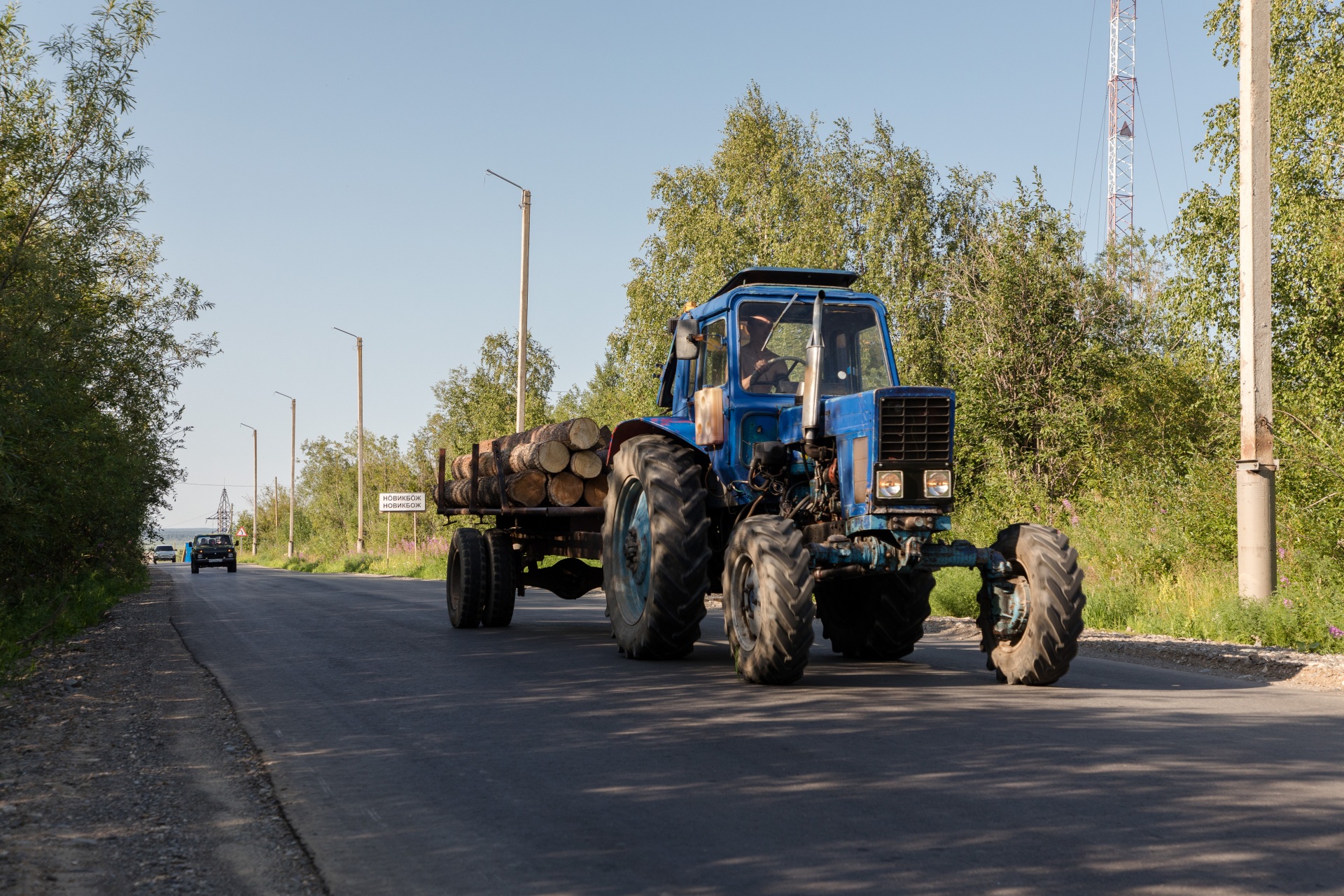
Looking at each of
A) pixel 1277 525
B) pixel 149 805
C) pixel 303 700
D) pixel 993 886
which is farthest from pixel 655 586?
pixel 1277 525

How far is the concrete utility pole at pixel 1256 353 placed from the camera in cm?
1249

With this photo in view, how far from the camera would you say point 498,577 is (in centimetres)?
1442

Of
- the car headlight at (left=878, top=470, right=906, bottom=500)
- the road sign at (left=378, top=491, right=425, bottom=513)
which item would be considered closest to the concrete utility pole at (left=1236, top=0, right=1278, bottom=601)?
the car headlight at (left=878, top=470, right=906, bottom=500)

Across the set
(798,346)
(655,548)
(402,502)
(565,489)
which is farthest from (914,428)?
(402,502)

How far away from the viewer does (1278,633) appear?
11930 mm

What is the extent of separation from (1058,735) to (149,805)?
4834mm

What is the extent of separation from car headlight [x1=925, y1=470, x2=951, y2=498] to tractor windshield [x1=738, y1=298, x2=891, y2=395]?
6.02 feet

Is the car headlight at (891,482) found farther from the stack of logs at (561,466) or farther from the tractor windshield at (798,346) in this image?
the stack of logs at (561,466)

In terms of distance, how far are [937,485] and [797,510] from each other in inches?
54.7

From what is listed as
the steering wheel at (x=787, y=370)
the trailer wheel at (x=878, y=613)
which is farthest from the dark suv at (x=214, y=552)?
the steering wheel at (x=787, y=370)

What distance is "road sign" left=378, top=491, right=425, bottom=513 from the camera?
39.6 m

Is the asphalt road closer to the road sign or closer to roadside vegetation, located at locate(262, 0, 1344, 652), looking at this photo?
roadside vegetation, located at locate(262, 0, 1344, 652)

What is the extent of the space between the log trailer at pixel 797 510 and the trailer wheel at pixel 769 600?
14mm

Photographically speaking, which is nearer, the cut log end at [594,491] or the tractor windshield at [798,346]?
the tractor windshield at [798,346]
